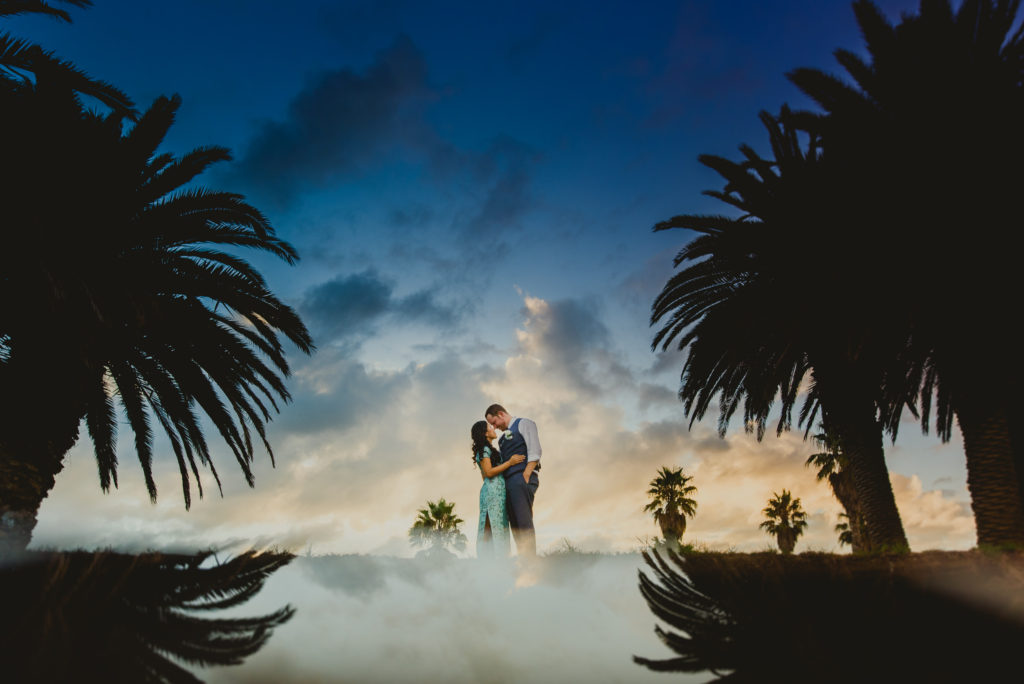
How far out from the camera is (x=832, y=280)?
28.9ft

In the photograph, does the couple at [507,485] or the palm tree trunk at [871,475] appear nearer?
the couple at [507,485]

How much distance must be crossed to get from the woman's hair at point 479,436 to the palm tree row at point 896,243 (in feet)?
19.1

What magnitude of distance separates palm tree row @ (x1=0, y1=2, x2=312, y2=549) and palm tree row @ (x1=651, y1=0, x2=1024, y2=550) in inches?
339

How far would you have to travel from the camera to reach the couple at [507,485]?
6.07 metres

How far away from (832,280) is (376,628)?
8636 mm

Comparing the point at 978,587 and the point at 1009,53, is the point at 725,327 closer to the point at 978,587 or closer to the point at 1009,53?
the point at 1009,53

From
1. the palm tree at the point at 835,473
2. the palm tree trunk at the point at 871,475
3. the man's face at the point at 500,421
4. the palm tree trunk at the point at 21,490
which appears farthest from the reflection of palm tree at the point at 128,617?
the palm tree at the point at 835,473

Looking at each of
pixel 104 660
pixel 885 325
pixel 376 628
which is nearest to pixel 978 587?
pixel 376 628

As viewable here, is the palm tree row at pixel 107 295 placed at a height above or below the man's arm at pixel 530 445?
above

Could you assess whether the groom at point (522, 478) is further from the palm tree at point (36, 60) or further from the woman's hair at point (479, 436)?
the palm tree at point (36, 60)

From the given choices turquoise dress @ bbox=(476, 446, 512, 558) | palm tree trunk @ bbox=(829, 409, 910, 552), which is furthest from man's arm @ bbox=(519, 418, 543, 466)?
palm tree trunk @ bbox=(829, 409, 910, 552)

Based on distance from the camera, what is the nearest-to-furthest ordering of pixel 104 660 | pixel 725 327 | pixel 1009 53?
1. pixel 104 660
2. pixel 1009 53
3. pixel 725 327

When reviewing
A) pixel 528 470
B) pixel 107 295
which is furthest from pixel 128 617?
pixel 107 295

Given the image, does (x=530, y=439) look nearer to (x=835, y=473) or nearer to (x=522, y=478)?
(x=522, y=478)
